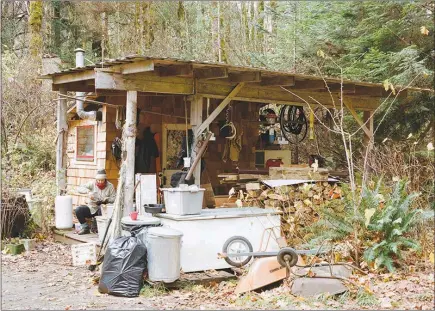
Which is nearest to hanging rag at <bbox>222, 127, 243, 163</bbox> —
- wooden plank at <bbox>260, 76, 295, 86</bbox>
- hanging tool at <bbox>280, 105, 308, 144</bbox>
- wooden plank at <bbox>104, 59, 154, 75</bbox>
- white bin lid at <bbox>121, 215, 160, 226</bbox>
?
hanging tool at <bbox>280, 105, 308, 144</bbox>

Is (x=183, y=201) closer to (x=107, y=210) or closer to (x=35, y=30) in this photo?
(x=107, y=210)

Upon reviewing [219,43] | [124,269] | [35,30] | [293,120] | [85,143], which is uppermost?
[219,43]

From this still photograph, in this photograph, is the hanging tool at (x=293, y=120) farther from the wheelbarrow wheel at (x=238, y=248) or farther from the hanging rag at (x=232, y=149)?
the wheelbarrow wheel at (x=238, y=248)

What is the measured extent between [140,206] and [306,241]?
265 centimetres

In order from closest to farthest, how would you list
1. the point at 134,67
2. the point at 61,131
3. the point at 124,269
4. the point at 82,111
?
the point at 124,269
the point at 134,67
the point at 61,131
the point at 82,111

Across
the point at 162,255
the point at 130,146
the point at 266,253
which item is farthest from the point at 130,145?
the point at 266,253

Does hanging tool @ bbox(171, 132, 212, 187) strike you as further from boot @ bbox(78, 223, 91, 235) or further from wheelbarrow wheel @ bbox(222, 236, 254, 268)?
boot @ bbox(78, 223, 91, 235)

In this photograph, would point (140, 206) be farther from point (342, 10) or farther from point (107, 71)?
point (342, 10)

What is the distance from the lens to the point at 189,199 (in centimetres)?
722

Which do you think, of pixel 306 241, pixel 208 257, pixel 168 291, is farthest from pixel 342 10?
pixel 168 291

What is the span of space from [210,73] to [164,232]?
128 inches

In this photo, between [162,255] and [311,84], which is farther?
[311,84]

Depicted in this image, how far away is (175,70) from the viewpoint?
27.2ft

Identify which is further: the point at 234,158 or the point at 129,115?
the point at 234,158
